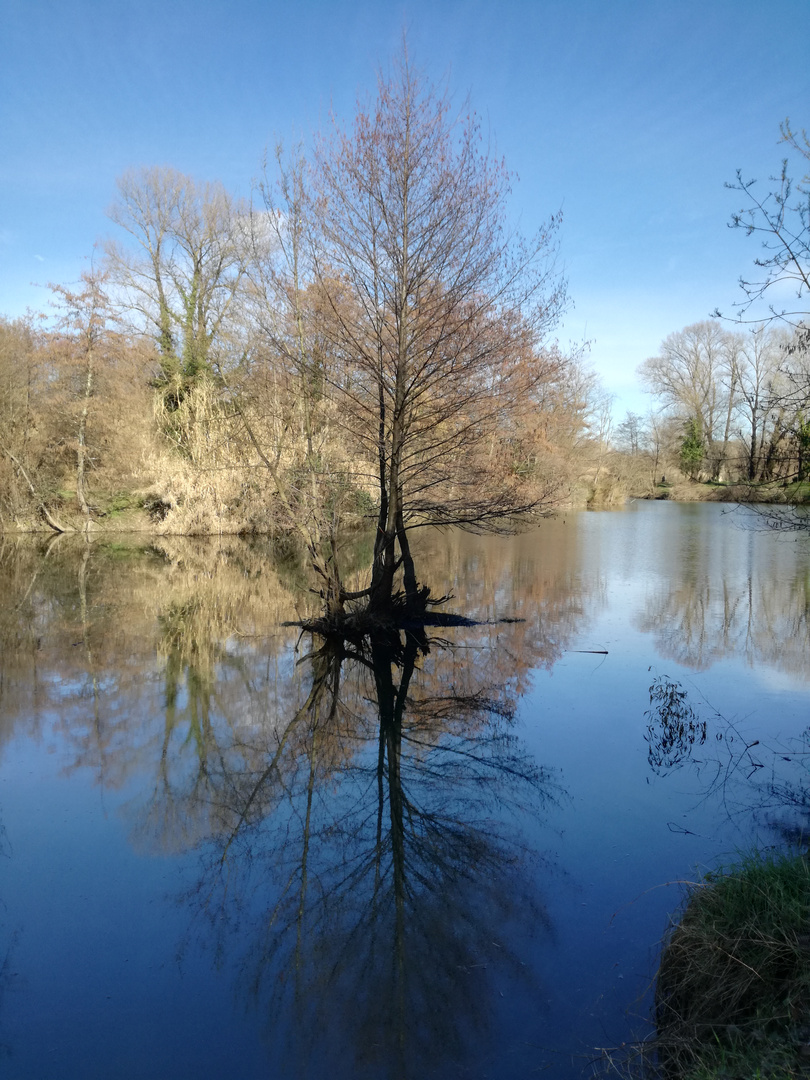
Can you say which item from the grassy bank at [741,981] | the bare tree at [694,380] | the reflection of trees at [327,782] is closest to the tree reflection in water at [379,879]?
the reflection of trees at [327,782]

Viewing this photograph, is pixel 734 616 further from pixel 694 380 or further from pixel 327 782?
pixel 694 380

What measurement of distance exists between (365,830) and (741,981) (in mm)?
2782

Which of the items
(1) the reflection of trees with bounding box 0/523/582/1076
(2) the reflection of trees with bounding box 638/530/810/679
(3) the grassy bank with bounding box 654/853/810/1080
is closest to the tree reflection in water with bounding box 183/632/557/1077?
(1) the reflection of trees with bounding box 0/523/582/1076

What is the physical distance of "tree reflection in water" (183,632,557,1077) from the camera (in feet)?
11.3

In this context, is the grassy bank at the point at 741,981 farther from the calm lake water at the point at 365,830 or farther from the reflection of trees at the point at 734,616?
the reflection of trees at the point at 734,616

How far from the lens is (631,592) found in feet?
48.5

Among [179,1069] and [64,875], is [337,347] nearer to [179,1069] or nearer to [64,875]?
[64,875]

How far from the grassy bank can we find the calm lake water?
271 millimetres

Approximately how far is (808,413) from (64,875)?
7.12 meters

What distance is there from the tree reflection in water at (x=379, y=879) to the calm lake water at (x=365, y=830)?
0.02m

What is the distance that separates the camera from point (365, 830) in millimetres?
5359

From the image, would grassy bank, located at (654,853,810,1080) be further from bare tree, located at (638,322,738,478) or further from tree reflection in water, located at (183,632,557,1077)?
bare tree, located at (638,322,738,478)

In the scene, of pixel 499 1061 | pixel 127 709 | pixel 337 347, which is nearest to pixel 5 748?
pixel 127 709

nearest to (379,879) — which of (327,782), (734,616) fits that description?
(327,782)
